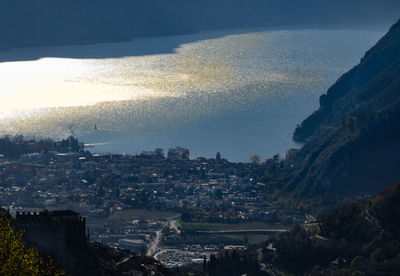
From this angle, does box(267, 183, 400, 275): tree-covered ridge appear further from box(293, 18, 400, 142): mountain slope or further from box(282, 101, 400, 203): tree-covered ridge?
box(293, 18, 400, 142): mountain slope

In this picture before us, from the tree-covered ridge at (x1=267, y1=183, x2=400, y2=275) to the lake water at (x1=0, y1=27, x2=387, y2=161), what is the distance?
45.3 metres

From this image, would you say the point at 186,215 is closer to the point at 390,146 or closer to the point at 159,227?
the point at 159,227

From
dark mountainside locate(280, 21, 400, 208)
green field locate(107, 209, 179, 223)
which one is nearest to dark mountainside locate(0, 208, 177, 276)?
green field locate(107, 209, 179, 223)

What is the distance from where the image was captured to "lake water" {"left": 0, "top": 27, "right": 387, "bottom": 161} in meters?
132

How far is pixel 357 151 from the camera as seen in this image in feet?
351

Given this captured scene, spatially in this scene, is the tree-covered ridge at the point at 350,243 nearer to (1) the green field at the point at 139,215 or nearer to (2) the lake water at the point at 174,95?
(1) the green field at the point at 139,215

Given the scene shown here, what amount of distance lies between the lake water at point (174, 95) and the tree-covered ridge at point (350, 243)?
45259 millimetres

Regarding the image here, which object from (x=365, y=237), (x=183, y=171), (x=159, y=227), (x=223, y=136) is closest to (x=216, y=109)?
(x=223, y=136)

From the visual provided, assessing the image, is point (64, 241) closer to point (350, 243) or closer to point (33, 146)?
point (350, 243)

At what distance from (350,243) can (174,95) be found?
80015mm

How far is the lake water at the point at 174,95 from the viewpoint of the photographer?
132 m

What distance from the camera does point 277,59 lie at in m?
184

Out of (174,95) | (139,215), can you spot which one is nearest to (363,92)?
(174,95)

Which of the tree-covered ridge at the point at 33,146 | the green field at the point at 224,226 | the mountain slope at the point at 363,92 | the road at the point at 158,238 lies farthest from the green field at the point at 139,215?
the mountain slope at the point at 363,92
